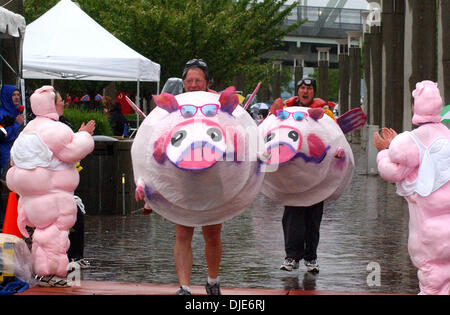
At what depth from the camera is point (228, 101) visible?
710 cm

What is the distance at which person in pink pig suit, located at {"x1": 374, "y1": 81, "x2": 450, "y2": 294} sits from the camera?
7.18 m

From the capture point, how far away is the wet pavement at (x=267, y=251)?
366 inches

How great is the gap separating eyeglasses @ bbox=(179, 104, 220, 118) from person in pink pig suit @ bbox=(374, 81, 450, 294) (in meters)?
1.40

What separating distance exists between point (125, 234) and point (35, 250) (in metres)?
4.60

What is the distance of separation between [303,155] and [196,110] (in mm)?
2043

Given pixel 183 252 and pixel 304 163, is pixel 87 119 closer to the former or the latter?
pixel 304 163

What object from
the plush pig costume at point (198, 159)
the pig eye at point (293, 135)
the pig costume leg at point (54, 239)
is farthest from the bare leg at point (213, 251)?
the pig eye at point (293, 135)

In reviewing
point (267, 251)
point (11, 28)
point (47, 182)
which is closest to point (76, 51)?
point (11, 28)

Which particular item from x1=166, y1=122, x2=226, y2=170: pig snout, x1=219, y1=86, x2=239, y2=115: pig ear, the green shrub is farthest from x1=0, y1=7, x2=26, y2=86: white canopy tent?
x1=166, y1=122, x2=226, y2=170: pig snout

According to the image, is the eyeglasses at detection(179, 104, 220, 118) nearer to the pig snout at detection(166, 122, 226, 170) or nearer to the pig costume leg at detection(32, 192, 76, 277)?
the pig snout at detection(166, 122, 226, 170)

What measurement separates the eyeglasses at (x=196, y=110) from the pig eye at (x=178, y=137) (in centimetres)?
20

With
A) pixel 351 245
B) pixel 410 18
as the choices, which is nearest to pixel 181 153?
pixel 351 245

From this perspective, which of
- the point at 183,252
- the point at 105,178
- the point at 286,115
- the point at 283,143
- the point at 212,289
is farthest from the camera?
the point at 105,178

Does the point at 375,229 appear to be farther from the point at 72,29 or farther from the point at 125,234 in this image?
the point at 72,29
